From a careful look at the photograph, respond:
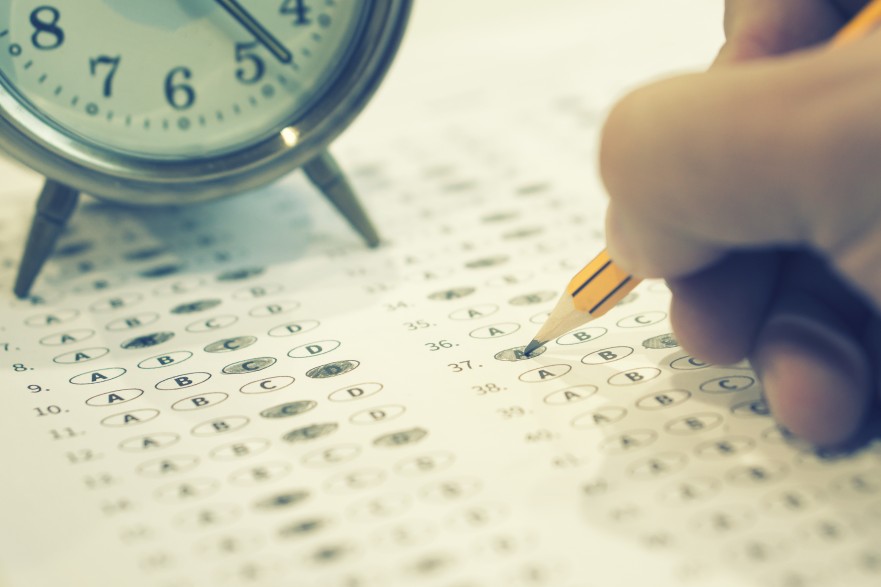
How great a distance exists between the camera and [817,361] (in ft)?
1.61

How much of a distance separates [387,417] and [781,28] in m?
0.32

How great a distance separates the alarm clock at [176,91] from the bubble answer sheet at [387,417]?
9 centimetres

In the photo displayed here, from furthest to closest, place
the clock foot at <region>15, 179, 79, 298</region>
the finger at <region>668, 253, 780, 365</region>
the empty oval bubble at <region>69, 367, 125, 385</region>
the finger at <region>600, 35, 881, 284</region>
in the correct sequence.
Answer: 1. the clock foot at <region>15, 179, 79, 298</region>
2. the empty oval bubble at <region>69, 367, 125, 385</region>
3. the finger at <region>668, 253, 780, 365</region>
4. the finger at <region>600, 35, 881, 284</region>

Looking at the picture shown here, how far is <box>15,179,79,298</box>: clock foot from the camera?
73 cm

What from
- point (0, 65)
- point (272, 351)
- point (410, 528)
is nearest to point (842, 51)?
point (410, 528)

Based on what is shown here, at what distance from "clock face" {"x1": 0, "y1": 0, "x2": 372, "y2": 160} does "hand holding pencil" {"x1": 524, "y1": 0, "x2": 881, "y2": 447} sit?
1.06 feet

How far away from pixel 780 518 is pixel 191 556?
0.28 meters

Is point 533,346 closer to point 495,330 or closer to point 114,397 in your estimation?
point 495,330

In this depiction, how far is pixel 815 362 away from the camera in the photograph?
49 cm

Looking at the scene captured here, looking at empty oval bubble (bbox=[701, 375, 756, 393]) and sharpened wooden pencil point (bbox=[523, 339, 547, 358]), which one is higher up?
empty oval bubble (bbox=[701, 375, 756, 393])

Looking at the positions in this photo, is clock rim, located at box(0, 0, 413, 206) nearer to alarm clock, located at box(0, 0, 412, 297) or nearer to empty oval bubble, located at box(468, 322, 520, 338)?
alarm clock, located at box(0, 0, 412, 297)

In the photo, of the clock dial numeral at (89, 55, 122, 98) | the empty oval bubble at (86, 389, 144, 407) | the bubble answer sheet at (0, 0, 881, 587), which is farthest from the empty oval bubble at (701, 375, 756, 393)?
the clock dial numeral at (89, 55, 122, 98)

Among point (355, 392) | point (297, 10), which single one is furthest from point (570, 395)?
point (297, 10)

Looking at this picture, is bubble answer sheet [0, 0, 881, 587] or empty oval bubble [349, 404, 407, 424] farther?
empty oval bubble [349, 404, 407, 424]
